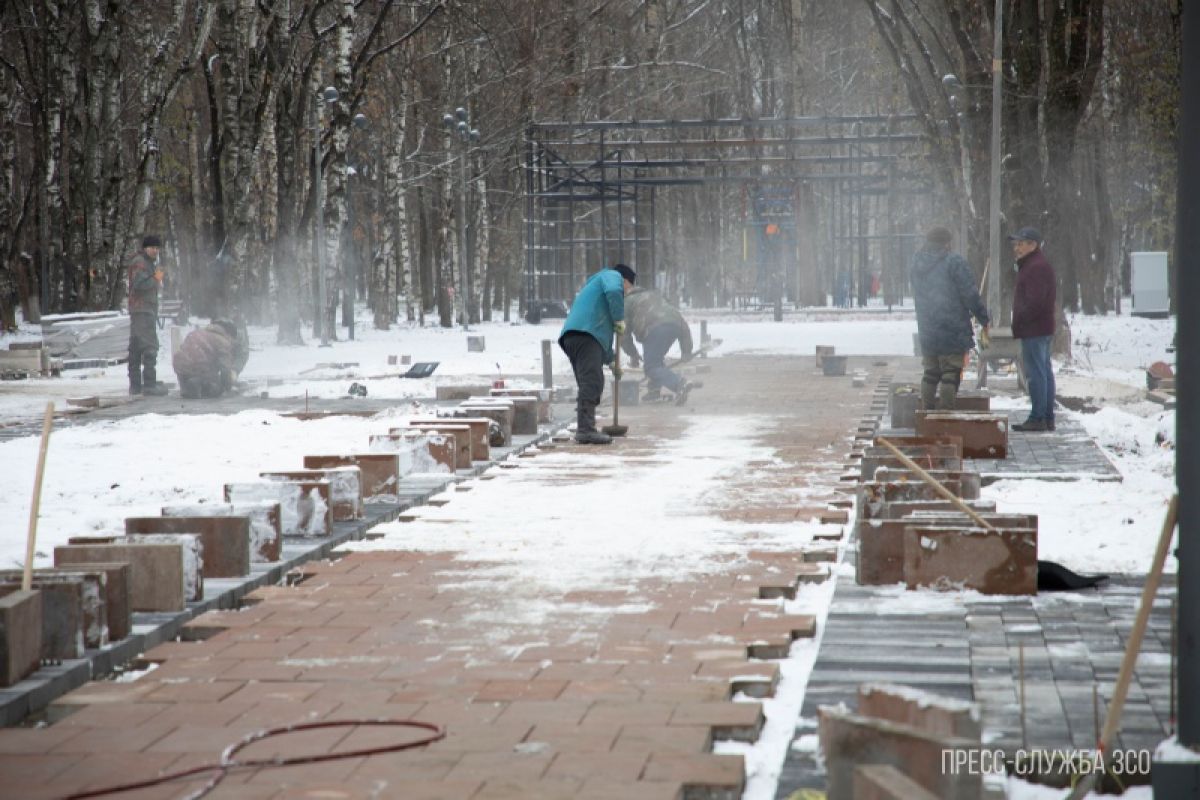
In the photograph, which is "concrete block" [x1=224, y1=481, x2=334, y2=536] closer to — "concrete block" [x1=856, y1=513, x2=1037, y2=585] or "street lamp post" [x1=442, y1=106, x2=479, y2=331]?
"concrete block" [x1=856, y1=513, x2=1037, y2=585]

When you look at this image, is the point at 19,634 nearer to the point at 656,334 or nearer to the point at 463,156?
the point at 656,334

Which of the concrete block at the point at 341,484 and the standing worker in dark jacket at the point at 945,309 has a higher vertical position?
the standing worker in dark jacket at the point at 945,309

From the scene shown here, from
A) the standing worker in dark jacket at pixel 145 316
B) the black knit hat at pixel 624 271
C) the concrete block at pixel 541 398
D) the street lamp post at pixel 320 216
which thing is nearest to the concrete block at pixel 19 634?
the black knit hat at pixel 624 271

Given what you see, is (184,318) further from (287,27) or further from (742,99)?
(742,99)

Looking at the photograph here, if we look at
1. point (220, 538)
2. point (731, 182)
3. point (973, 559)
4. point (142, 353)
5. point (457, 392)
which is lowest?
point (973, 559)

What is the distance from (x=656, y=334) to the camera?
1836 centimetres

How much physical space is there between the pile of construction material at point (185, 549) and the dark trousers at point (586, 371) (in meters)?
2.05

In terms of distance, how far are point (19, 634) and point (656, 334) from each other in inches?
503

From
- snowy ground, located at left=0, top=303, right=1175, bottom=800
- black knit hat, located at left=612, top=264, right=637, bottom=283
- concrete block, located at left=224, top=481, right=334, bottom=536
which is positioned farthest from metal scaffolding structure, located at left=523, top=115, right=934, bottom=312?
concrete block, located at left=224, top=481, right=334, bottom=536

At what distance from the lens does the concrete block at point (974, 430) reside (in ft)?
41.8

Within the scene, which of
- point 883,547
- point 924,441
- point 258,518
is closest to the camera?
point 883,547

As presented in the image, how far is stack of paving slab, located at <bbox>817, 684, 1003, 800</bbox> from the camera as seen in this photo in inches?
157

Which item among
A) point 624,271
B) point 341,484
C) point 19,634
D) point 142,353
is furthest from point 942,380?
point 142,353

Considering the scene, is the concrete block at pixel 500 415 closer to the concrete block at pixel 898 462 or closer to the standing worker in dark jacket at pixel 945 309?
the standing worker in dark jacket at pixel 945 309
